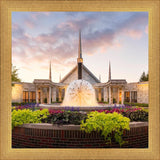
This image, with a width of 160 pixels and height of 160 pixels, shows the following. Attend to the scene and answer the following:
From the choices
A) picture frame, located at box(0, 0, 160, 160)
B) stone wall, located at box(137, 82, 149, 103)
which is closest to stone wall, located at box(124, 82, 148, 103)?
stone wall, located at box(137, 82, 149, 103)

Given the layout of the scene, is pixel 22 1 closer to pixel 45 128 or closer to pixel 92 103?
pixel 45 128

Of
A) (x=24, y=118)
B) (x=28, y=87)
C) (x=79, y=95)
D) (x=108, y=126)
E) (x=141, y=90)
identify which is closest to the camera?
(x=108, y=126)

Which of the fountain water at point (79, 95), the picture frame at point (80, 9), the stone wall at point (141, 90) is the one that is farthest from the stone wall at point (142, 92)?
the picture frame at point (80, 9)

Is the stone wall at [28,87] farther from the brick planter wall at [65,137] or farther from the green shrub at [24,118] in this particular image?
the brick planter wall at [65,137]

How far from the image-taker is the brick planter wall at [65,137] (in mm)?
3779

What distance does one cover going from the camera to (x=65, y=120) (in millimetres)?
4027

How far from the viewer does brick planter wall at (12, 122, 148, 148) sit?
3.78 meters

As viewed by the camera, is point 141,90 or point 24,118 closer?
point 24,118

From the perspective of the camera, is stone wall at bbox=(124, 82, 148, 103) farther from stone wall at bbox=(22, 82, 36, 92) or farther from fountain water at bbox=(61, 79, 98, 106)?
stone wall at bbox=(22, 82, 36, 92)

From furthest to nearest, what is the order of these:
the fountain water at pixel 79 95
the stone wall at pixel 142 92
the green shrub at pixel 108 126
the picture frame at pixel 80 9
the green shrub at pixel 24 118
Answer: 1. the stone wall at pixel 142 92
2. the fountain water at pixel 79 95
3. the green shrub at pixel 24 118
4. the green shrub at pixel 108 126
5. the picture frame at pixel 80 9

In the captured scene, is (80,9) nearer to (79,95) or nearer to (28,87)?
(79,95)

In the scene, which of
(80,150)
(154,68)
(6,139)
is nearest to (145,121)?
(154,68)

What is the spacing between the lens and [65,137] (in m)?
3.83

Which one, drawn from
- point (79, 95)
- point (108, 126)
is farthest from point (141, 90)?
point (108, 126)
